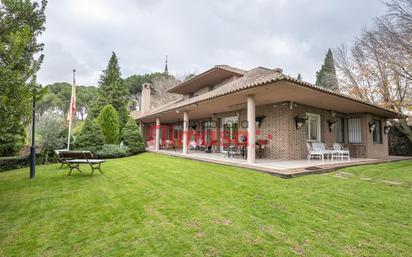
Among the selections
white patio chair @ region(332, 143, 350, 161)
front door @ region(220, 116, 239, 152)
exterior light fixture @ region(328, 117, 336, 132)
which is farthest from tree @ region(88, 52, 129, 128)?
white patio chair @ region(332, 143, 350, 161)

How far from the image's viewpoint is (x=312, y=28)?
49.7 ft

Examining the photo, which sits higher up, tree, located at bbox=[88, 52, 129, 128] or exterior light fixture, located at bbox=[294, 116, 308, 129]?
tree, located at bbox=[88, 52, 129, 128]

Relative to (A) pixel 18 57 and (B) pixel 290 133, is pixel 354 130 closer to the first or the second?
(B) pixel 290 133

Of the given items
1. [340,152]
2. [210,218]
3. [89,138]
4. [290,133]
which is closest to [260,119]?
[290,133]

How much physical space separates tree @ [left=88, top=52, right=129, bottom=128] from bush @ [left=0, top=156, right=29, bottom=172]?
1076 centimetres

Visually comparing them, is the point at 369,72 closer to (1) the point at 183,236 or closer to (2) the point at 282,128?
(2) the point at 282,128

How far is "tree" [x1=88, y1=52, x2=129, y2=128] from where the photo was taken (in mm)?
21938

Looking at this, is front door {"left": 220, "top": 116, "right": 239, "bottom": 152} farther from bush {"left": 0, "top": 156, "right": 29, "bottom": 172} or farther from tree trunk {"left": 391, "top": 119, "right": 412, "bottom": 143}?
tree trunk {"left": 391, "top": 119, "right": 412, "bottom": 143}

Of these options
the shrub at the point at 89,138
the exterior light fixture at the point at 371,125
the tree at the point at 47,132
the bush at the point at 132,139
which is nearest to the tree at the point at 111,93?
the bush at the point at 132,139

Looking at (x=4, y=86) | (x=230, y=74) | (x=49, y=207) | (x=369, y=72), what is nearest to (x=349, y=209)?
(x=49, y=207)

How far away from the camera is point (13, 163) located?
10180 mm

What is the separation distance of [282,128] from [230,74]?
21.9 ft

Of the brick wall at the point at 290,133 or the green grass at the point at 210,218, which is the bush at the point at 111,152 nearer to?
the green grass at the point at 210,218

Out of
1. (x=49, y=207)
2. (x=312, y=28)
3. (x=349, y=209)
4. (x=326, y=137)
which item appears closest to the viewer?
(x=349, y=209)
